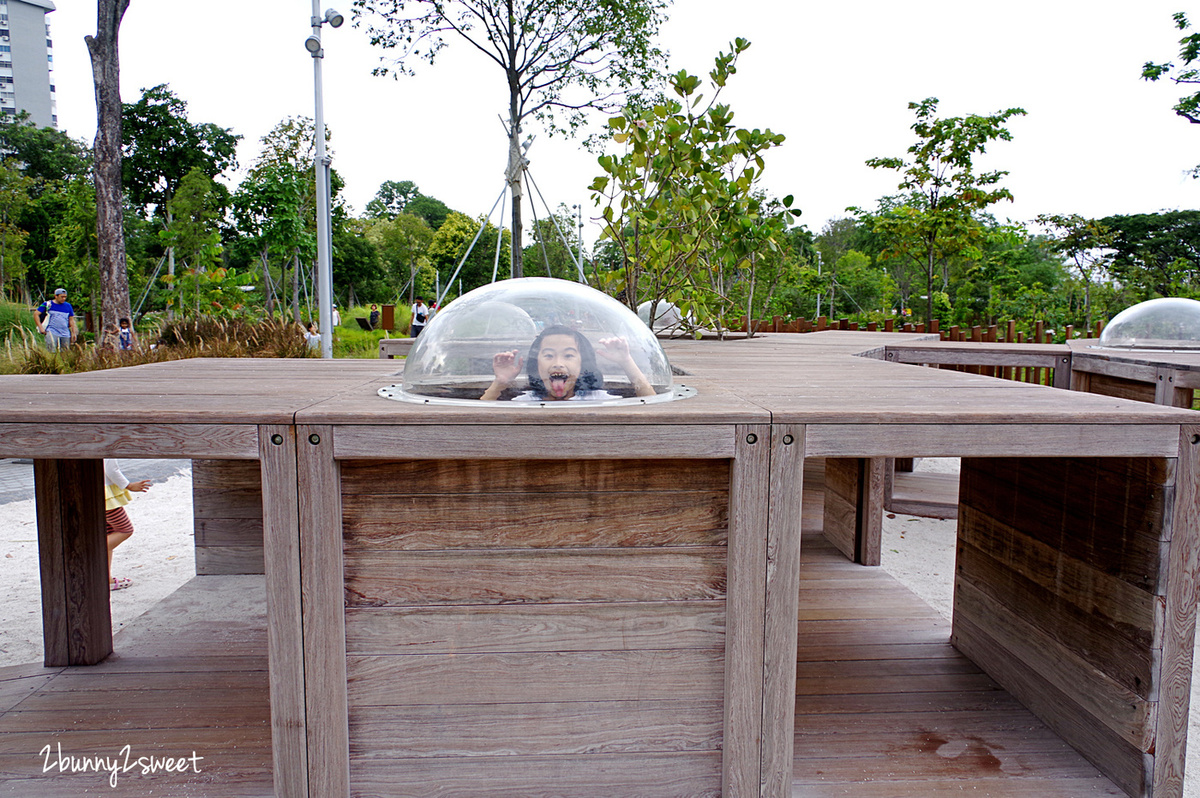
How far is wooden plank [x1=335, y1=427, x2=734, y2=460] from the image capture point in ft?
6.15

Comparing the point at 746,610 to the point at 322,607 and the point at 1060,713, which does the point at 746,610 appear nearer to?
the point at 322,607

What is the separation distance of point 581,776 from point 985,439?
55.8 inches

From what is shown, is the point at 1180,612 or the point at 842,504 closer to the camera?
the point at 1180,612

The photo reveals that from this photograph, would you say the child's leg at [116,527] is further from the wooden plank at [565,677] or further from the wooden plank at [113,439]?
the wooden plank at [565,677]

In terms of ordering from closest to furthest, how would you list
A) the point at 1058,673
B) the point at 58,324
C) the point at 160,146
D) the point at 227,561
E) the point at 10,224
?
the point at 1058,673 < the point at 227,561 < the point at 58,324 < the point at 10,224 < the point at 160,146

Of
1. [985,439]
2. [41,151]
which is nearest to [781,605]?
[985,439]

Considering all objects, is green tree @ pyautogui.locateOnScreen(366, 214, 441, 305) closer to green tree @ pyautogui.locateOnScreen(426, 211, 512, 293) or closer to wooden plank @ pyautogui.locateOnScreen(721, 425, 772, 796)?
green tree @ pyautogui.locateOnScreen(426, 211, 512, 293)

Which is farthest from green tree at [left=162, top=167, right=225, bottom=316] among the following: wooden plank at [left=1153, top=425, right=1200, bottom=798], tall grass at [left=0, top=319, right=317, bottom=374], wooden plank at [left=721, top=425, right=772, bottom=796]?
wooden plank at [left=1153, top=425, right=1200, bottom=798]

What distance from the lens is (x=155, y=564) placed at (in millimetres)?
5402

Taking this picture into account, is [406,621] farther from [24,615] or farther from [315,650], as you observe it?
[24,615]

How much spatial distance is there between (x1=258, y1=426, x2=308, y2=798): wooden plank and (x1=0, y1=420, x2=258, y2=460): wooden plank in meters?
0.07

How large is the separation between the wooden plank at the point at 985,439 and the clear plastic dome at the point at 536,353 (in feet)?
1.87

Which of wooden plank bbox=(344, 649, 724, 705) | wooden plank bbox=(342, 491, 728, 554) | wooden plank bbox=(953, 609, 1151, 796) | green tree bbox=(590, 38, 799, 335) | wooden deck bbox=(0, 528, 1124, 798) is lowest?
wooden deck bbox=(0, 528, 1124, 798)

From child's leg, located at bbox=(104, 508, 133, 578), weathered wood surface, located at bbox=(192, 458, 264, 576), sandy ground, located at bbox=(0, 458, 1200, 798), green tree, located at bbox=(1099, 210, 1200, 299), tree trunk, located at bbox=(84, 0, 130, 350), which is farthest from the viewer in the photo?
green tree, located at bbox=(1099, 210, 1200, 299)
